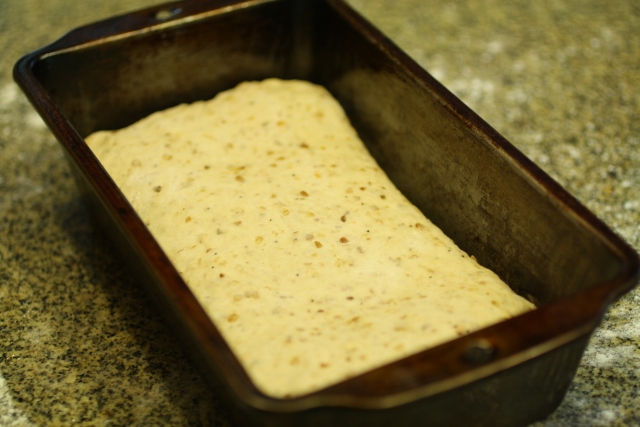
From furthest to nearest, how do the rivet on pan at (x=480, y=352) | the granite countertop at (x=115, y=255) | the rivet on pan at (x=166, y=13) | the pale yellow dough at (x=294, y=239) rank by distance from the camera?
the rivet on pan at (x=166, y=13)
the granite countertop at (x=115, y=255)
the pale yellow dough at (x=294, y=239)
the rivet on pan at (x=480, y=352)

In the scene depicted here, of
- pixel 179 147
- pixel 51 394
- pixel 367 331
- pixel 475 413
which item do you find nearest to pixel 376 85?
pixel 179 147

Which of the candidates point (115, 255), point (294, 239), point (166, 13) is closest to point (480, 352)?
point (294, 239)

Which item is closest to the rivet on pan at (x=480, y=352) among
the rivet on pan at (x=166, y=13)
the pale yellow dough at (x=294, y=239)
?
the pale yellow dough at (x=294, y=239)

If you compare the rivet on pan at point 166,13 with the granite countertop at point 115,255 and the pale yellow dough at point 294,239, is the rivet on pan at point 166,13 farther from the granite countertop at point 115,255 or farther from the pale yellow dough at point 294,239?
the granite countertop at point 115,255

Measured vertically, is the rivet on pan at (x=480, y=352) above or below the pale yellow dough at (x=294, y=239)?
above

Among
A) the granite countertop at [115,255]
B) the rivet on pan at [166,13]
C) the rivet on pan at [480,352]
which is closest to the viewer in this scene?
the rivet on pan at [480,352]

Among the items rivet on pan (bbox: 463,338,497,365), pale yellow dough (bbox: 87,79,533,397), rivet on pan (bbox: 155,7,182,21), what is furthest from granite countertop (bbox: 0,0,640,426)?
rivet on pan (bbox: 155,7,182,21)

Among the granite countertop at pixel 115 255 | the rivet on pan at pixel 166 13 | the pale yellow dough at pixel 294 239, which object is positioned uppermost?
the rivet on pan at pixel 166 13
